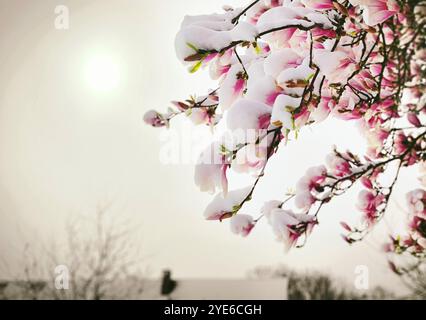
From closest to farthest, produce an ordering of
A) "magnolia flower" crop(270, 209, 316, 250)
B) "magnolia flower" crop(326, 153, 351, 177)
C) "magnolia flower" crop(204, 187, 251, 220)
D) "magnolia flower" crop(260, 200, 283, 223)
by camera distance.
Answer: "magnolia flower" crop(204, 187, 251, 220) → "magnolia flower" crop(270, 209, 316, 250) → "magnolia flower" crop(260, 200, 283, 223) → "magnolia flower" crop(326, 153, 351, 177)

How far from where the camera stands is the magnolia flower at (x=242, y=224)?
103cm

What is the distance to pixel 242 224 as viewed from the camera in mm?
1037

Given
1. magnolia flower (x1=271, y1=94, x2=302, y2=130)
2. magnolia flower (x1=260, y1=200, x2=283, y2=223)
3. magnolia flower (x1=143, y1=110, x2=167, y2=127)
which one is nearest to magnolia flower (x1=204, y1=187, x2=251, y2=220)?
magnolia flower (x1=271, y1=94, x2=302, y2=130)

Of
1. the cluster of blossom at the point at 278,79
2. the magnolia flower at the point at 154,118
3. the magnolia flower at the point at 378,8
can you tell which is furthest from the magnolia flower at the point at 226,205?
the magnolia flower at the point at 154,118

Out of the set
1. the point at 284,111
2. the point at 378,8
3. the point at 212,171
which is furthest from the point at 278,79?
the point at 378,8

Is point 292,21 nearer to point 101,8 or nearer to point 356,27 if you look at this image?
point 356,27

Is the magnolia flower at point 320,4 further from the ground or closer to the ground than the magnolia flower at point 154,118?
further from the ground

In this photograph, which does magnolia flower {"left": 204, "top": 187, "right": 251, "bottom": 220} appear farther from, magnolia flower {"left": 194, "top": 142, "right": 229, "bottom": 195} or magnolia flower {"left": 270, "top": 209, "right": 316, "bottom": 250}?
magnolia flower {"left": 270, "top": 209, "right": 316, "bottom": 250}

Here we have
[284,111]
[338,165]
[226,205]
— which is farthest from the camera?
[338,165]

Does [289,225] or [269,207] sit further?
[269,207]

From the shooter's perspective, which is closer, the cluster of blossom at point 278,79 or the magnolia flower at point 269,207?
the cluster of blossom at point 278,79

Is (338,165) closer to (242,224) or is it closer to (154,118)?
(242,224)

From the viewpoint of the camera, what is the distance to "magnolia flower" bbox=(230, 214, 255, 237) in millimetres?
1029

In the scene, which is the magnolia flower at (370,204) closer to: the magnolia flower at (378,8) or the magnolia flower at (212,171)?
the magnolia flower at (378,8)
